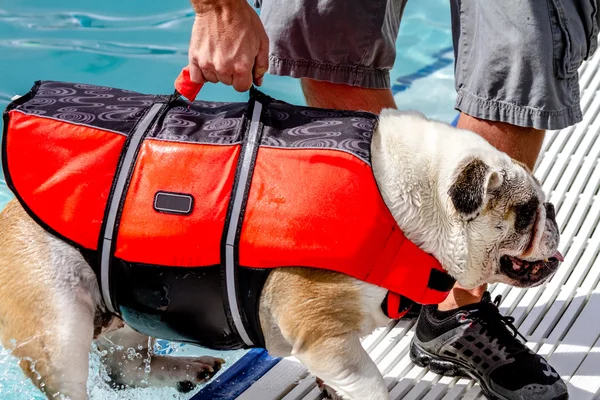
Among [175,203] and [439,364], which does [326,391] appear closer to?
[439,364]

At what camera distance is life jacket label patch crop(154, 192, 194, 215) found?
2.44 meters

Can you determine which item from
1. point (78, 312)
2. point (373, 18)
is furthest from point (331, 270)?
point (373, 18)

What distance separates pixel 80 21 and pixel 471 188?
515cm

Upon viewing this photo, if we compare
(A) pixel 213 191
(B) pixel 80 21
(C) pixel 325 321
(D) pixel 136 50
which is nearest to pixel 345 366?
(C) pixel 325 321

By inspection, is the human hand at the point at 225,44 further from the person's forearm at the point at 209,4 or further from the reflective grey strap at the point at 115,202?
Result: the reflective grey strap at the point at 115,202

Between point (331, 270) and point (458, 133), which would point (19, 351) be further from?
point (458, 133)

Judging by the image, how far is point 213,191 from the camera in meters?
2.45

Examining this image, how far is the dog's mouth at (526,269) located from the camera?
268 centimetres

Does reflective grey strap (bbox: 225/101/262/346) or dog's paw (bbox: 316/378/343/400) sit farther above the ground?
reflective grey strap (bbox: 225/101/262/346)

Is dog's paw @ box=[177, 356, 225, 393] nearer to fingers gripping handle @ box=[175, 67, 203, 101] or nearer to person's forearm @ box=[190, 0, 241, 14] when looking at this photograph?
fingers gripping handle @ box=[175, 67, 203, 101]

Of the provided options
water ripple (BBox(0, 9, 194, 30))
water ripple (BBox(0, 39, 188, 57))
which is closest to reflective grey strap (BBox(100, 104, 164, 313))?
water ripple (BBox(0, 39, 188, 57))

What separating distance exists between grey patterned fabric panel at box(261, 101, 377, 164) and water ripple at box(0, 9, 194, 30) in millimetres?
4469

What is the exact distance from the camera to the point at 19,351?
8.41 feet

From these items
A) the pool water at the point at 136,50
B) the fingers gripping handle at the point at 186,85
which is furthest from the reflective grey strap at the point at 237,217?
the pool water at the point at 136,50
